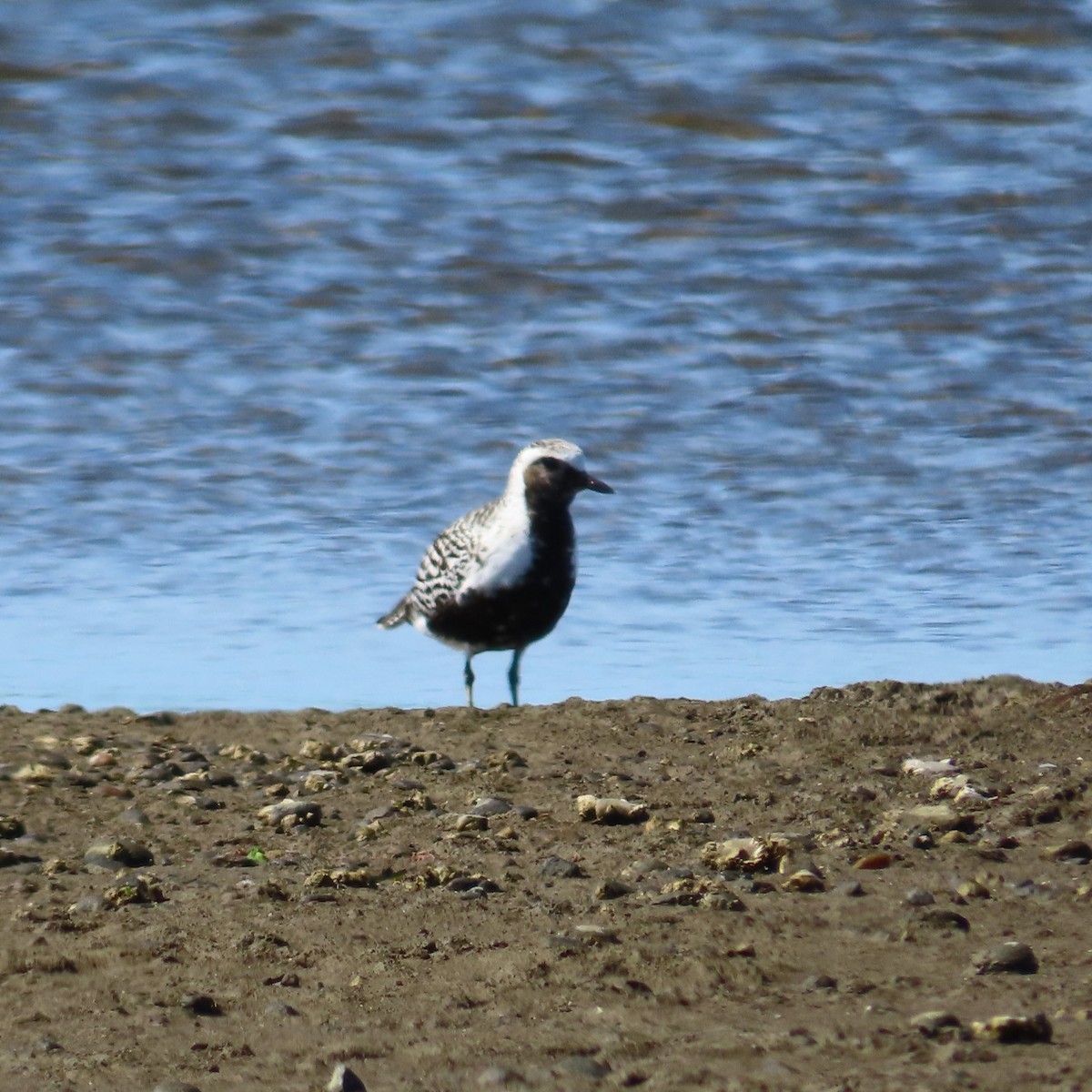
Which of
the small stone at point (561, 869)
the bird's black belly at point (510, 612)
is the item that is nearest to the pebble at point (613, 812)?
the small stone at point (561, 869)

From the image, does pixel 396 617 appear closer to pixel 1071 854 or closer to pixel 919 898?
pixel 1071 854

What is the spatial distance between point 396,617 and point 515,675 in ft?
2.93

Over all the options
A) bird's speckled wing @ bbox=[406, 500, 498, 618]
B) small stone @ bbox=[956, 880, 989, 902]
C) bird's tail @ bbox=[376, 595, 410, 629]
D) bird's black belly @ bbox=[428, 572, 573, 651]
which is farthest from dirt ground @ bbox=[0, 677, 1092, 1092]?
bird's tail @ bbox=[376, 595, 410, 629]

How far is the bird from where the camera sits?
8.59m

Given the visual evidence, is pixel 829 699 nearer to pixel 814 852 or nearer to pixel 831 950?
pixel 814 852

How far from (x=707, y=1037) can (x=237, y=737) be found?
4228 mm

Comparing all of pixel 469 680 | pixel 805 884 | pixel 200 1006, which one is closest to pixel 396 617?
pixel 469 680

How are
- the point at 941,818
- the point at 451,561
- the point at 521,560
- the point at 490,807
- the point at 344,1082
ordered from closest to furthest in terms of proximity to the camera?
the point at 344,1082 → the point at 941,818 → the point at 490,807 → the point at 521,560 → the point at 451,561

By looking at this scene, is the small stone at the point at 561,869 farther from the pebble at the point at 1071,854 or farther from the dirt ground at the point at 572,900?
the pebble at the point at 1071,854

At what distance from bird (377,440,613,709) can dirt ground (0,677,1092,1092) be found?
53.3 inches

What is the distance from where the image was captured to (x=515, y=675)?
9102 mm

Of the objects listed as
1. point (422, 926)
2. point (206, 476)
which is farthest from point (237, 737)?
point (422, 926)

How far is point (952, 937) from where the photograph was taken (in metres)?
4.27

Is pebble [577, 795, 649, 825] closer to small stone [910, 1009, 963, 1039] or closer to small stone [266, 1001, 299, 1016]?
small stone [266, 1001, 299, 1016]
